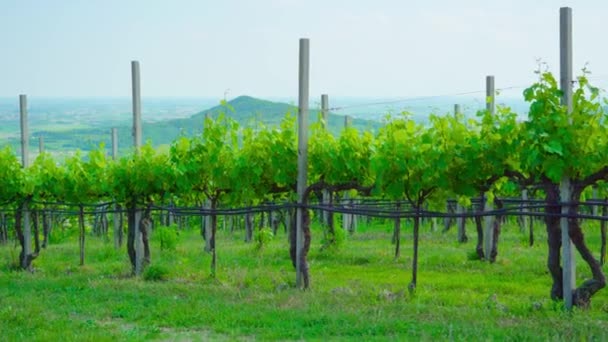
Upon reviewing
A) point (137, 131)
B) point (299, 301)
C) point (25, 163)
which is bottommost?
point (299, 301)

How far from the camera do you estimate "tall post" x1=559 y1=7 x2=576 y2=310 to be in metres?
11.5

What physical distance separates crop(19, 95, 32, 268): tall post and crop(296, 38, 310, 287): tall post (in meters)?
7.26

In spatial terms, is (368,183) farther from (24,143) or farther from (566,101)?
(24,143)

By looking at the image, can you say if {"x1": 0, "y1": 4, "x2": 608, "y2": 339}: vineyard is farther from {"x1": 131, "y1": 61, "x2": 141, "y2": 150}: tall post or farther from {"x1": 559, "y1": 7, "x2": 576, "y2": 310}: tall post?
{"x1": 131, "y1": 61, "x2": 141, "y2": 150}: tall post

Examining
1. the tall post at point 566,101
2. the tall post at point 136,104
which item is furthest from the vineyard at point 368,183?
the tall post at point 136,104

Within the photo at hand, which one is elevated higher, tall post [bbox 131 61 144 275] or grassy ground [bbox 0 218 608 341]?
tall post [bbox 131 61 144 275]

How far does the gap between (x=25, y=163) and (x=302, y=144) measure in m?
8.08

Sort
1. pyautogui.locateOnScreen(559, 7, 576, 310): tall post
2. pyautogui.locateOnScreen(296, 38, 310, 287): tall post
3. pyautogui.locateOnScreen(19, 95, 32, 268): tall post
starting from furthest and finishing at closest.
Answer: pyautogui.locateOnScreen(19, 95, 32, 268): tall post < pyautogui.locateOnScreen(296, 38, 310, 287): tall post < pyautogui.locateOnScreen(559, 7, 576, 310): tall post

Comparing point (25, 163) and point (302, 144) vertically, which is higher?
point (302, 144)

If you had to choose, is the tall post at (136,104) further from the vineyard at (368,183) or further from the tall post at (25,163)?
the tall post at (25,163)

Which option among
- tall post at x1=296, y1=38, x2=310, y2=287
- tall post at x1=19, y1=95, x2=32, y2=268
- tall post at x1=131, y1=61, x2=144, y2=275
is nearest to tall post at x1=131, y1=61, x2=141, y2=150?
tall post at x1=131, y1=61, x2=144, y2=275

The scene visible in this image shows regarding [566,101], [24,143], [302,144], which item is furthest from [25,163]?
[566,101]

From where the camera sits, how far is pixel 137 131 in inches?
676

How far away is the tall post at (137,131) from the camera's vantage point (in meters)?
16.7
